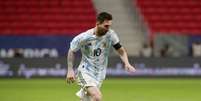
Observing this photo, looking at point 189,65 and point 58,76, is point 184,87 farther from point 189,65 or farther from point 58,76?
point 58,76

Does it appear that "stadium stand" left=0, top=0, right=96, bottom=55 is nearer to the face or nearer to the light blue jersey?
the light blue jersey

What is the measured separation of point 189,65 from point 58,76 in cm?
485

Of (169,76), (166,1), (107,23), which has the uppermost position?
(107,23)

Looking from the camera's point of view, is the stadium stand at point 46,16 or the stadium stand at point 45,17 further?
the stadium stand at point 46,16

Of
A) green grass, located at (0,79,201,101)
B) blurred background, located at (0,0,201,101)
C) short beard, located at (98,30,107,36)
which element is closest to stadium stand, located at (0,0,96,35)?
blurred background, located at (0,0,201,101)

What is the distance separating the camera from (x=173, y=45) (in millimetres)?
25516

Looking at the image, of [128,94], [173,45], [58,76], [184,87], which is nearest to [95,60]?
[128,94]

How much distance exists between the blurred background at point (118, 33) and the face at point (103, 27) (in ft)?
33.0

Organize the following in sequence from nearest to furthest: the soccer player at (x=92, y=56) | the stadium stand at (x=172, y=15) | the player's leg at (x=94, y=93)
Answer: the player's leg at (x=94, y=93) → the soccer player at (x=92, y=56) → the stadium stand at (x=172, y=15)

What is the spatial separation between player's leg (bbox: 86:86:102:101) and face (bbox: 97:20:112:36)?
0.92 metres

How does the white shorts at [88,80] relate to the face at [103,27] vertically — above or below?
below

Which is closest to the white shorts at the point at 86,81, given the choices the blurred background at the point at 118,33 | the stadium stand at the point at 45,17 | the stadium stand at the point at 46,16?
the blurred background at the point at 118,33

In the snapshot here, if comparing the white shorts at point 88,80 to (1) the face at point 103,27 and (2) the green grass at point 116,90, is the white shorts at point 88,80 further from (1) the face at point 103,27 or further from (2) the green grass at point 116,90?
(2) the green grass at point 116,90

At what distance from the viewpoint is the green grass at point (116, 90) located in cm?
1684
